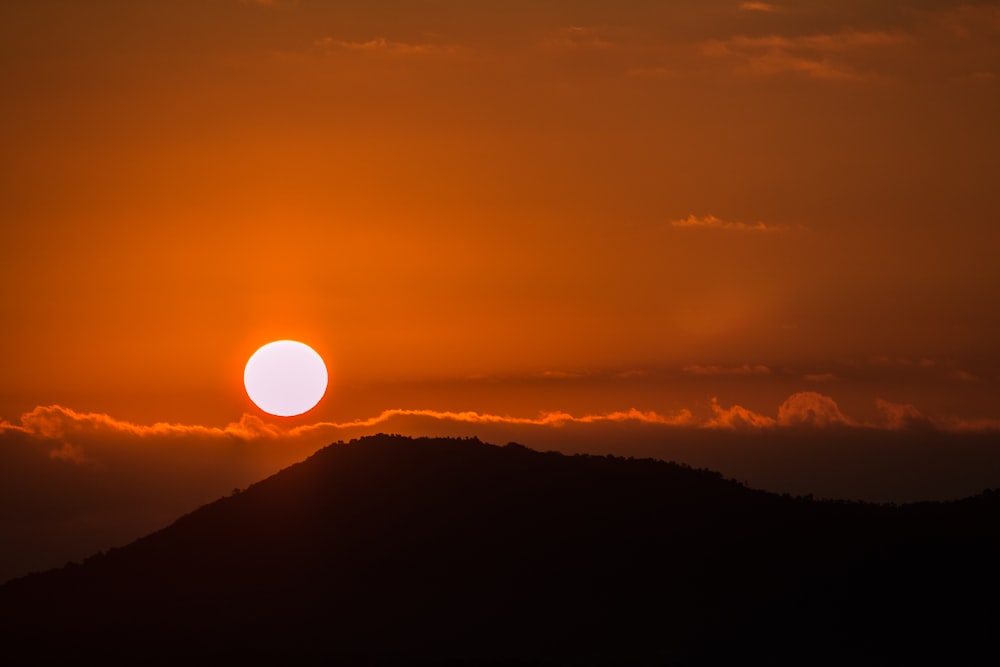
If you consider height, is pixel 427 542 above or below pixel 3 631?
above

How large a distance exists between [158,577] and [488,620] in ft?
63.8

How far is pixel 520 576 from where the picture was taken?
2370 inches

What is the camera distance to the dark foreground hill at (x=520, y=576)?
177 ft

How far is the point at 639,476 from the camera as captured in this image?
68.9 metres

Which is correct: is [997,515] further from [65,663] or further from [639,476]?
[65,663]

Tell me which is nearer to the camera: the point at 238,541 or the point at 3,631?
the point at 3,631

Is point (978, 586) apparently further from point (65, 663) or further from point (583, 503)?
point (65, 663)

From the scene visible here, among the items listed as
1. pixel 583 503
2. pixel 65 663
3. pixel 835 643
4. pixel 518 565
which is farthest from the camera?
pixel 583 503

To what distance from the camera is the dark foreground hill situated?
5403 cm

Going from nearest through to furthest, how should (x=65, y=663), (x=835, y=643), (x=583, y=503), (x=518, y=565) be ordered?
(x=835, y=643) < (x=65, y=663) < (x=518, y=565) < (x=583, y=503)

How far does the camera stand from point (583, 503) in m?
65.9

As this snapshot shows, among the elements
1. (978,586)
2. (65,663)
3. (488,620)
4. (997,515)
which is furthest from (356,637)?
(997,515)

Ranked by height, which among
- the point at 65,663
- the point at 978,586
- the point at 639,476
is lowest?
the point at 65,663

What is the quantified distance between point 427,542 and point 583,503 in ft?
26.5
